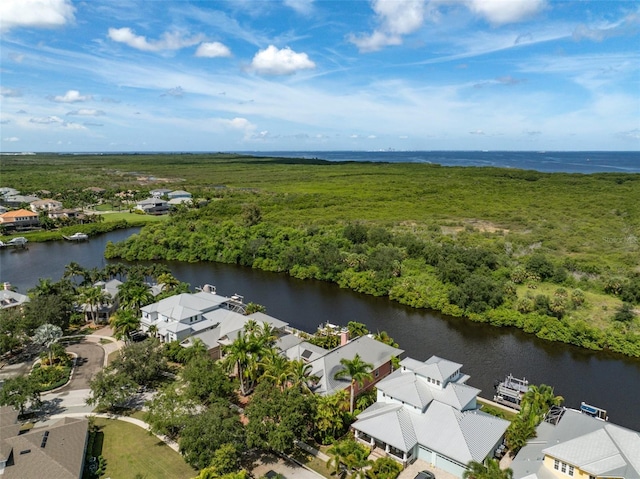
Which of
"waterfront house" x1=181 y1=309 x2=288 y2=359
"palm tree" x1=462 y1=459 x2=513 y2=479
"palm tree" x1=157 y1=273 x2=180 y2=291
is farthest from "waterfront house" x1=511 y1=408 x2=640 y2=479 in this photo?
"palm tree" x1=157 y1=273 x2=180 y2=291

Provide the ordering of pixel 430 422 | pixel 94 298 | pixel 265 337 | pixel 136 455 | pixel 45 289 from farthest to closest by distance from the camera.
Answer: pixel 45 289 < pixel 94 298 < pixel 265 337 < pixel 430 422 < pixel 136 455

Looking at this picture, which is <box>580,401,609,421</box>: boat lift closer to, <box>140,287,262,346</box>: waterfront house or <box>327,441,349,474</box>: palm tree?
<box>327,441,349,474</box>: palm tree

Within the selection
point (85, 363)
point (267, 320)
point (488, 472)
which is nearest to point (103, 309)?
point (85, 363)

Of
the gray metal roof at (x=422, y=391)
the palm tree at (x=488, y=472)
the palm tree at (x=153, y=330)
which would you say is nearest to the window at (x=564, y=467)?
the palm tree at (x=488, y=472)

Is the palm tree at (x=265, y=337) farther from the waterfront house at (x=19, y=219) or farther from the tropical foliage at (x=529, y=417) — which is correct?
the waterfront house at (x=19, y=219)

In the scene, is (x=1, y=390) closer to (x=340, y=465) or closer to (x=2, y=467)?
(x=2, y=467)

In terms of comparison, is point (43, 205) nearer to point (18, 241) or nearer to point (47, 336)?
point (18, 241)

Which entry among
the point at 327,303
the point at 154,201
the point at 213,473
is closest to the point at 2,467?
the point at 213,473
